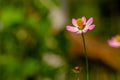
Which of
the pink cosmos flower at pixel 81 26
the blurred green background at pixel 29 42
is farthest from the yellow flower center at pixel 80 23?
the blurred green background at pixel 29 42

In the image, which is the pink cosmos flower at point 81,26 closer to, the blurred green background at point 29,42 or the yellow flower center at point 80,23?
the yellow flower center at point 80,23

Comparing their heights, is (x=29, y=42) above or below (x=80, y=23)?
above

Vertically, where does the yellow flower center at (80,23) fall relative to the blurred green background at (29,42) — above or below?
below

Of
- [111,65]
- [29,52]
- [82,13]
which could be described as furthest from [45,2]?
[82,13]

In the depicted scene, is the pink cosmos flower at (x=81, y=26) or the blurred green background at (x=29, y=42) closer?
the pink cosmos flower at (x=81, y=26)

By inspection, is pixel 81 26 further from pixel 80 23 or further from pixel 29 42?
pixel 29 42

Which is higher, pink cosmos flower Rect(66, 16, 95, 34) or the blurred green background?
the blurred green background

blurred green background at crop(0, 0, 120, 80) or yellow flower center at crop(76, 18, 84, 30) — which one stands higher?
blurred green background at crop(0, 0, 120, 80)

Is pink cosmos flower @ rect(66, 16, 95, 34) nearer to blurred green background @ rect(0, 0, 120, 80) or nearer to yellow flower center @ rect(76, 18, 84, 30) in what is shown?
yellow flower center @ rect(76, 18, 84, 30)

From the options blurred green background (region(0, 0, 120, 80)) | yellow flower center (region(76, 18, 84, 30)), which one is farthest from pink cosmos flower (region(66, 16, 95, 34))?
blurred green background (region(0, 0, 120, 80))

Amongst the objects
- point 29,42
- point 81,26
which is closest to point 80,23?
point 81,26

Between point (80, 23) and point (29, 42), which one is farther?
point (29, 42)

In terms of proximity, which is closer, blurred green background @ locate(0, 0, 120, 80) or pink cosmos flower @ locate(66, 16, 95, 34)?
pink cosmos flower @ locate(66, 16, 95, 34)
